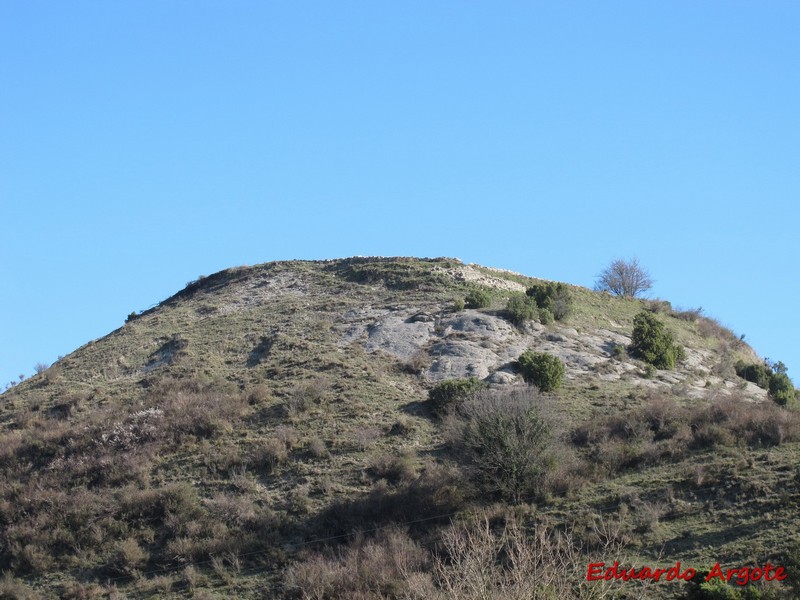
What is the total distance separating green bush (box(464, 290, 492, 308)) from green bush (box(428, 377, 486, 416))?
1035cm

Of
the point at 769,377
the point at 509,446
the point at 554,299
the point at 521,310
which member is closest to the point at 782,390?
the point at 769,377

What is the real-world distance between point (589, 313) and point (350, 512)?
23.1 meters

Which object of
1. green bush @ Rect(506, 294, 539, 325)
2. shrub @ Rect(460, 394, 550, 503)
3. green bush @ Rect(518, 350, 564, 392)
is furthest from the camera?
green bush @ Rect(506, 294, 539, 325)

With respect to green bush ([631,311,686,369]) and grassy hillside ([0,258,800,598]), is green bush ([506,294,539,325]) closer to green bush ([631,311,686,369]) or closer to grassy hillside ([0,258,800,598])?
grassy hillside ([0,258,800,598])

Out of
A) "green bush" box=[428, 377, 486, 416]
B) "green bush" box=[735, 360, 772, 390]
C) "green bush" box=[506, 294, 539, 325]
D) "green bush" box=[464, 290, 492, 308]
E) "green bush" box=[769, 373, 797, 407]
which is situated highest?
"green bush" box=[464, 290, 492, 308]

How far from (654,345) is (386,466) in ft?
55.9

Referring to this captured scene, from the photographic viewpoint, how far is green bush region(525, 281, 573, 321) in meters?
46.1

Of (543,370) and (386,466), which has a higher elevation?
(543,370)

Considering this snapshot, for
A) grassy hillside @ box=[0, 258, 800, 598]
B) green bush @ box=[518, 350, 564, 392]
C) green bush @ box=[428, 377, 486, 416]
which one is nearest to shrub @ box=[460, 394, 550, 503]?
grassy hillside @ box=[0, 258, 800, 598]

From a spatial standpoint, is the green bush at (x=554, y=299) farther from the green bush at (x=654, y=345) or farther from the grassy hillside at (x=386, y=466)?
the green bush at (x=654, y=345)

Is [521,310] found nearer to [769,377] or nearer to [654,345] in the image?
[654,345]

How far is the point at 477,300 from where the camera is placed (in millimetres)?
46406

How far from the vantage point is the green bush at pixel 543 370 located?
37094 millimetres

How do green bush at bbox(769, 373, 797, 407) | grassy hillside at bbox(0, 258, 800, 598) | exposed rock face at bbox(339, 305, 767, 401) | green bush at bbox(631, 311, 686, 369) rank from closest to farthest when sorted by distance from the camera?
grassy hillside at bbox(0, 258, 800, 598)
green bush at bbox(769, 373, 797, 407)
exposed rock face at bbox(339, 305, 767, 401)
green bush at bbox(631, 311, 686, 369)
